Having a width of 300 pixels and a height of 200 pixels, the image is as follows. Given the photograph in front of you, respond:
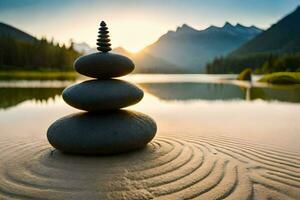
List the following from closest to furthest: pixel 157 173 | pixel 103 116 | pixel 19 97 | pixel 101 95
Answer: pixel 157 173
pixel 101 95
pixel 103 116
pixel 19 97

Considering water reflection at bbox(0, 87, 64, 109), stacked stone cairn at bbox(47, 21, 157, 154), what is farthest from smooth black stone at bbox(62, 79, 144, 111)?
water reflection at bbox(0, 87, 64, 109)

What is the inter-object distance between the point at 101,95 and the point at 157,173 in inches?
122

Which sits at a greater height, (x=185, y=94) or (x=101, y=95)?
(x=101, y=95)

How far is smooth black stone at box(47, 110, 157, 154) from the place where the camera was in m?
7.82

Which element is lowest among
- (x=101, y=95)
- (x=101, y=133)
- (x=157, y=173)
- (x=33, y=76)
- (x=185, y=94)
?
(x=157, y=173)

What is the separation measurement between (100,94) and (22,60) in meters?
119

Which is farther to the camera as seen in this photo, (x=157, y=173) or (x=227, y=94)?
(x=227, y=94)

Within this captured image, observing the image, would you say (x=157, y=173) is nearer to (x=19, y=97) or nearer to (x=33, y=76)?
(x=19, y=97)

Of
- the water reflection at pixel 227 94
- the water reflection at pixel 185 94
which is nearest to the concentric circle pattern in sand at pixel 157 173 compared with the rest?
the water reflection at pixel 185 94

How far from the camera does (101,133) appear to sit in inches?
313

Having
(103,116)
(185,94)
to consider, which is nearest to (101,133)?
(103,116)

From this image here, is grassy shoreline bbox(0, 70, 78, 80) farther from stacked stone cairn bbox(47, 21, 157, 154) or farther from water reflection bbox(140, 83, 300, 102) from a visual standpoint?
stacked stone cairn bbox(47, 21, 157, 154)

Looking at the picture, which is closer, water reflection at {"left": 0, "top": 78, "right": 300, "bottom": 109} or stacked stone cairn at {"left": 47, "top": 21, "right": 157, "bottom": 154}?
stacked stone cairn at {"left": 47, "top": 21, "right": 157, "bottom": 154}

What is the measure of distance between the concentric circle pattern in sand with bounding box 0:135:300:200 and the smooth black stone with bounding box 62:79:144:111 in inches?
61.1
